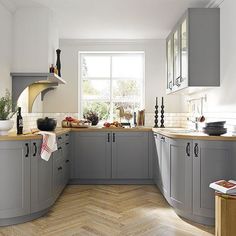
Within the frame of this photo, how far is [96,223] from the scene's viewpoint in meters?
2.92

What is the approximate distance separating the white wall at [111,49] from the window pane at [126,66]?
0.17m

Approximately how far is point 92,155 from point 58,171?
3.24 feet

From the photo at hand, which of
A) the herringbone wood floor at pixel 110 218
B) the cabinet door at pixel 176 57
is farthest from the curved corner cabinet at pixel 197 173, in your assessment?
the cabinet door at pixel 176 57

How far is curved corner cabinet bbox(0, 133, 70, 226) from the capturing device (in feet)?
9.14

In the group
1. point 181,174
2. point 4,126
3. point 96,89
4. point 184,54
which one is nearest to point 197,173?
point 181,174

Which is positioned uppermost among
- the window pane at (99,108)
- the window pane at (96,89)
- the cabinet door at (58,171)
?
the window pane at (96,89)

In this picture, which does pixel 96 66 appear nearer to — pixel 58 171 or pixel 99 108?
pixel 99 108

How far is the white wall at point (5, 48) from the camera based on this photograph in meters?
3.47

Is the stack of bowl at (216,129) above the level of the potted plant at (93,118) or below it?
below

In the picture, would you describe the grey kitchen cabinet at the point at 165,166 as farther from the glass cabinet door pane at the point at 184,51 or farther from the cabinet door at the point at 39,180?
the cabinet door at the point at 39,180

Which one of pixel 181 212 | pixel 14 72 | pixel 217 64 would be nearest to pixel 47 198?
pixel 181 212

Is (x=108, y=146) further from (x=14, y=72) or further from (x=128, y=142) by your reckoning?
(x=14, y=72)

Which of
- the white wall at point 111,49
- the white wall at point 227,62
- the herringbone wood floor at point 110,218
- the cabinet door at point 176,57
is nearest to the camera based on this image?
the herringbone wood floor at point 110,218

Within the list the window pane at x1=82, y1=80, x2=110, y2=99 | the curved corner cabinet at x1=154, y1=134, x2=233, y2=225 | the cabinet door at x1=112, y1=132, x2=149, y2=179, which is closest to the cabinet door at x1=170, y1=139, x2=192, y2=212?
the curved corner cabinet at x1=154, y1=134, x2=233, y2=225
